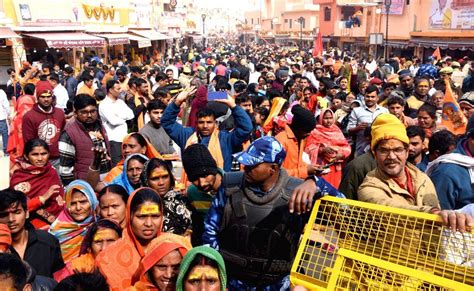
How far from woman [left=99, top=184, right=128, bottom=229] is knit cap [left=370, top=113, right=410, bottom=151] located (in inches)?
76.5

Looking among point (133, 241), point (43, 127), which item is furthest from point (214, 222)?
point (43, 127)

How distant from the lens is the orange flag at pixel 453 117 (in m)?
5.48

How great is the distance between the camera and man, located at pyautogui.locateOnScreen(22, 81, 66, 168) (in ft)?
17.3

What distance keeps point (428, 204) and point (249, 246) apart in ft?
3.39

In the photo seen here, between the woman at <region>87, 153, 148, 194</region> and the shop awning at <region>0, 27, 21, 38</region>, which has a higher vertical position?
the shop awning at <region>0, 27, 21, 38</region>

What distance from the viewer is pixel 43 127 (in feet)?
17.5

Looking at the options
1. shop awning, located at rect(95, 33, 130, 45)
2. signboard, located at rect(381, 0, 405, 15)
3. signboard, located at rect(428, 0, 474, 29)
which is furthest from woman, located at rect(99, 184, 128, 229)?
signboard, located at rect(381, 0, 405, 15)

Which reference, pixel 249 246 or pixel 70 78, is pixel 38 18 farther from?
pixel 249 246

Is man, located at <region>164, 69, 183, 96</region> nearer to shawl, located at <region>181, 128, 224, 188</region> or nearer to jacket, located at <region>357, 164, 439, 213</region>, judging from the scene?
shawl, located at <region>181, 128, 224, 188</region>

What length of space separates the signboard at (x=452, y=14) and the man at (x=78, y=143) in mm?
25482

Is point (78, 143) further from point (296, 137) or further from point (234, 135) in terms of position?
point (296, 137)

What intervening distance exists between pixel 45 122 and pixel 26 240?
265cm

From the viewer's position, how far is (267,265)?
2492mm

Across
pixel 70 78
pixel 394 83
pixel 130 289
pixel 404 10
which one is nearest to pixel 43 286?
pixel 130 289
